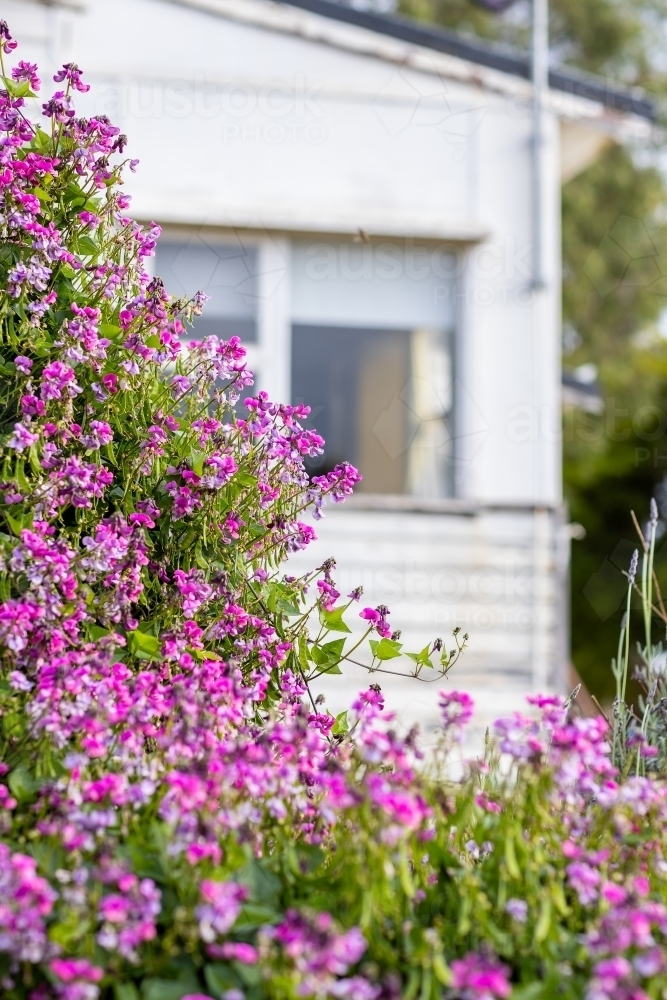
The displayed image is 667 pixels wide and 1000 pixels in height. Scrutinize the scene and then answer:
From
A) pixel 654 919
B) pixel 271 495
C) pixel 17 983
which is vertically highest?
pixel 271 495

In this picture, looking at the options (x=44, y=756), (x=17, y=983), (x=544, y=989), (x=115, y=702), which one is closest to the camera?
(x=544, y=989)

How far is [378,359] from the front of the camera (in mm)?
6727

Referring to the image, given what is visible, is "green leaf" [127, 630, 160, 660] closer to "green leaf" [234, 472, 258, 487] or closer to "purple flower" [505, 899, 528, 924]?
"green leaf" [234, 472, 258, 487]

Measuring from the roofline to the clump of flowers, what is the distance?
4735 mm

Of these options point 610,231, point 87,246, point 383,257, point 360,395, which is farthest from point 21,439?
point 610,231

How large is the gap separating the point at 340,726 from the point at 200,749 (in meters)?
0.74

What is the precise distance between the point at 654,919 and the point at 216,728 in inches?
32.6

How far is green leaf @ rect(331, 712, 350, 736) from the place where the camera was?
2504mm

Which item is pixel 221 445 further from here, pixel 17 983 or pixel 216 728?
pixel 17 983

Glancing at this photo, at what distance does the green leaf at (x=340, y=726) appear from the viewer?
8.21ft

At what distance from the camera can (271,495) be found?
2506 mm

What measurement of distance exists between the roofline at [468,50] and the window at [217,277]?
5.28ft

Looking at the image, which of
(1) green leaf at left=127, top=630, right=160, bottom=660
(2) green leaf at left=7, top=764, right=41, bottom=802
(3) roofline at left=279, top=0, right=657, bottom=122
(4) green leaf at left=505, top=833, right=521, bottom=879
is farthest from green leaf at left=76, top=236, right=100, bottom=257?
(3) roofline at left=279, top=0, right=657, bottom=122

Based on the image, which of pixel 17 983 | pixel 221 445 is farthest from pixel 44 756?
pixel 221 445
